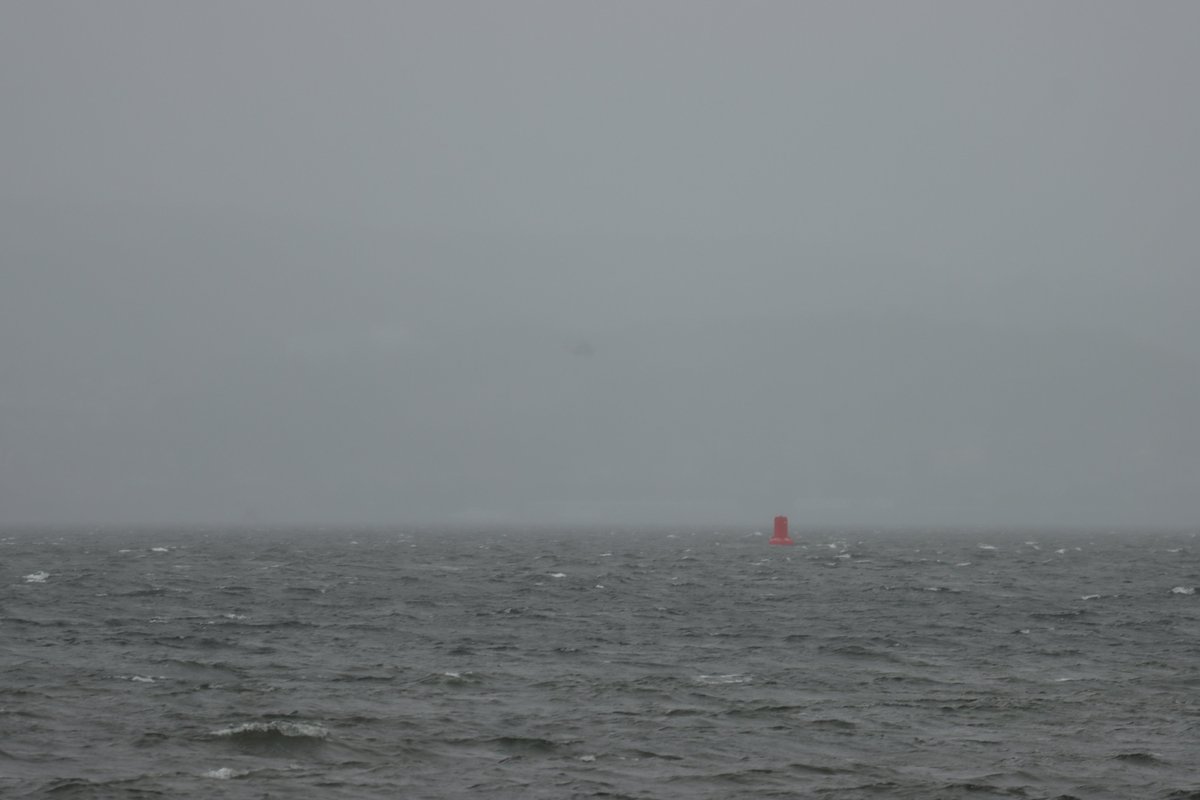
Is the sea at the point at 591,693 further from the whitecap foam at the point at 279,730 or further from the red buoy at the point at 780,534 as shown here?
the red buoy at the point at 780,534

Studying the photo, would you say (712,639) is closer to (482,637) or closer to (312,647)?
(482,637)

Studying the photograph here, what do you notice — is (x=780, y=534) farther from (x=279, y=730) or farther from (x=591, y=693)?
(x=279, y=730)

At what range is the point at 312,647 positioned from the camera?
36312mm

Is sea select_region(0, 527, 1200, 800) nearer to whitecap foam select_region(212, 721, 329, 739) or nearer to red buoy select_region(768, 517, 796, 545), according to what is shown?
whitecap foam select_region(212, 721, 329, 739)

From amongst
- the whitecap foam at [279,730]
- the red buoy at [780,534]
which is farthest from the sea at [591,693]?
the red buoy at [780,534]

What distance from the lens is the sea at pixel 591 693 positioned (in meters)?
21.7

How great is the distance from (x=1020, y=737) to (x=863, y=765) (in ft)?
14.3

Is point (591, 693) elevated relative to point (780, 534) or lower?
lower

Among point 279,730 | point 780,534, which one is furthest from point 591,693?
point 780,534

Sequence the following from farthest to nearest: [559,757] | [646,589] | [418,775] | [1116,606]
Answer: [646,589] < [1116,606] < [559,757] < [418,775]

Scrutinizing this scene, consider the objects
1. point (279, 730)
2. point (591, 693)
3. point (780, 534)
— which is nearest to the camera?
point (279, 730)

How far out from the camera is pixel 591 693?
96.8 ft

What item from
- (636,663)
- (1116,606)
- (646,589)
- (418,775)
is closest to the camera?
(418,775)

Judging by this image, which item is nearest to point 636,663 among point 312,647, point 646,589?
point 312,647
